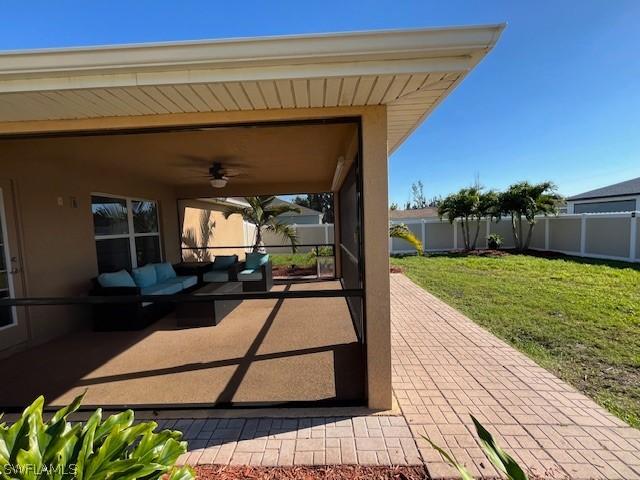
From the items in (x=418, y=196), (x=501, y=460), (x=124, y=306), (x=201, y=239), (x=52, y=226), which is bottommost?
(x=124, y=306)

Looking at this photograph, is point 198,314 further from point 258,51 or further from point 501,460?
point 501,460

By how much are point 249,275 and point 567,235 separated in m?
13.4

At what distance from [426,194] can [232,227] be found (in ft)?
145

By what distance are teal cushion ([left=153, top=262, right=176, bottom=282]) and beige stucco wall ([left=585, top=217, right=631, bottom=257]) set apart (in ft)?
47.4

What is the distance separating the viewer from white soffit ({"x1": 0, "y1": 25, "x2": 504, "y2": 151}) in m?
1.92

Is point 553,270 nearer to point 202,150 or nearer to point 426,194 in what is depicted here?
point 202,150

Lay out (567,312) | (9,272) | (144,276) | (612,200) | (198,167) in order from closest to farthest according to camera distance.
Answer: (9,272) → (567,312) → (144,276) → (198,167) → (612,200)

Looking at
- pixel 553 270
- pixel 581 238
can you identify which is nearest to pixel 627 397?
pixel 553 270

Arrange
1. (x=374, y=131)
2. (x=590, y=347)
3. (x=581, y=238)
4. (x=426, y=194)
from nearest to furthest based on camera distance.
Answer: (x=374, y=131), (x=590, y=347), (x=581, y=238), (x=426, y=194)

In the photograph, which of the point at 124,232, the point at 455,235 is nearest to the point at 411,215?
the point at 455,235

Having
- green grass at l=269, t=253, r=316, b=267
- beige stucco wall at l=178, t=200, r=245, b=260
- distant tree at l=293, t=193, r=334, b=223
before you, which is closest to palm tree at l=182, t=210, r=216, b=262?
beige stucco wall at l=178, t=200, r=245, b=260

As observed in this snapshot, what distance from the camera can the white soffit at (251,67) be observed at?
192 cm

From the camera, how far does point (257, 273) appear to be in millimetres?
7387

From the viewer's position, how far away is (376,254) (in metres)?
2.70
